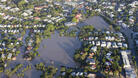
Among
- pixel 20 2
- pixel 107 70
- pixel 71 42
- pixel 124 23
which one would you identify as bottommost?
pixel 107 70

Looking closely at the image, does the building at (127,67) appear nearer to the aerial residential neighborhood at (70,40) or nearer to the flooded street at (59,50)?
the aerial residential neighborhood at (70,40)

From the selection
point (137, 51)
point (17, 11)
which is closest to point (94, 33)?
point (137, 51)

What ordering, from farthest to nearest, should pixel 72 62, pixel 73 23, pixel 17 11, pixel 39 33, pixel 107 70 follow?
pixel 17 11 < pixel 73 23 < pixel 39 33 < pixel 72 62 < pixel 107 70

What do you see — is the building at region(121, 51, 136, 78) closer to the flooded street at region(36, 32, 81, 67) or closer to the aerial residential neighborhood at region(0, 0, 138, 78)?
the aerial residential neighborhood at region(0, 0, 138, 78)

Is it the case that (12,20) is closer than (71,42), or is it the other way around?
(71,42)

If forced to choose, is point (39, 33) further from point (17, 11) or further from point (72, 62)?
point (17, 11)

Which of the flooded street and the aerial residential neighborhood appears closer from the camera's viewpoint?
the aerial residential neighborhood

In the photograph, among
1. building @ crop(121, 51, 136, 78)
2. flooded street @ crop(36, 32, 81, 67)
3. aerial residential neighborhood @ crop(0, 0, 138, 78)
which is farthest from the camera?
flooded street @ crop(36, 32, 81, 67)

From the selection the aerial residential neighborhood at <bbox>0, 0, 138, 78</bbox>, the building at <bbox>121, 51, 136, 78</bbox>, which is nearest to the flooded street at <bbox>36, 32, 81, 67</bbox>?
the aerial residential neighborhood at <bbox>0, 0, 138, 78</bbox>

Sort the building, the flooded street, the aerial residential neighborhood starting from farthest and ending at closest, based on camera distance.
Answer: the flooded street < the aerial residential neighborhood < the building
